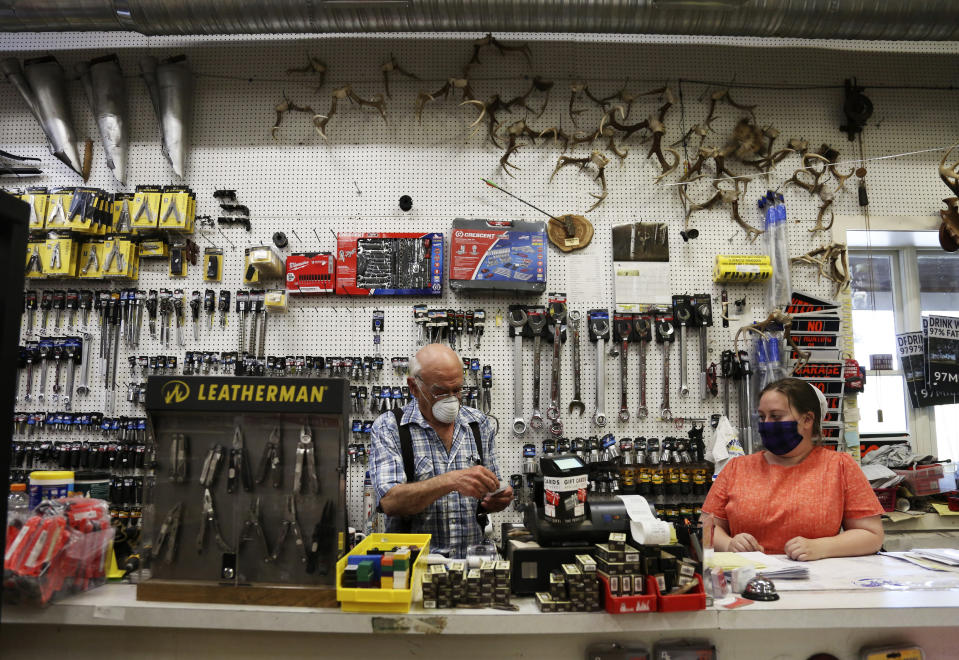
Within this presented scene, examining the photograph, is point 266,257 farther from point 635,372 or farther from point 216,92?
point 635,372

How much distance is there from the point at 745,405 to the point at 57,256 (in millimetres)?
4463

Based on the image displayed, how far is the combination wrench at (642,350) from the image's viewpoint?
3.74m

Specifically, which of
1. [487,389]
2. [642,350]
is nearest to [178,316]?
[487,389]

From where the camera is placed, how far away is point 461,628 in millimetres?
1532

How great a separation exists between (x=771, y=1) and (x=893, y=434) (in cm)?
296

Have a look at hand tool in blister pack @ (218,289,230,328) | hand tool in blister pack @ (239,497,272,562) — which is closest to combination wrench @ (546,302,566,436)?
hand tool in blister pack @ (218,289,230,328)

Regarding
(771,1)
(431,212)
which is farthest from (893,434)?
(431,212)

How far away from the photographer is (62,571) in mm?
1657

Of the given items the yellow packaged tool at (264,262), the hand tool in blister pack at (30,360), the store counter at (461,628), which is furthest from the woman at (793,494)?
the hand tool in blister pack at (30,360)

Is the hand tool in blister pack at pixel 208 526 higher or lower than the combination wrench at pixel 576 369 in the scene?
lower

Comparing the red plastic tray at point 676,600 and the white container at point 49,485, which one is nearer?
the red plastic tray at point 676,600

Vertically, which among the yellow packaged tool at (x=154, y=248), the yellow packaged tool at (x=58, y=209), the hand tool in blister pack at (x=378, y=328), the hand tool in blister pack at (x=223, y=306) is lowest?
the hand tool in blister pack at (x=378, y=328)

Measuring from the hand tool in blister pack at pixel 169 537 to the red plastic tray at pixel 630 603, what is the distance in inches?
48.8

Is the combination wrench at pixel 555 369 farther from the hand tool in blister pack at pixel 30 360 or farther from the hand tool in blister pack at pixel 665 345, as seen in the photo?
the hand tool in blister pack at pixel 30 360
